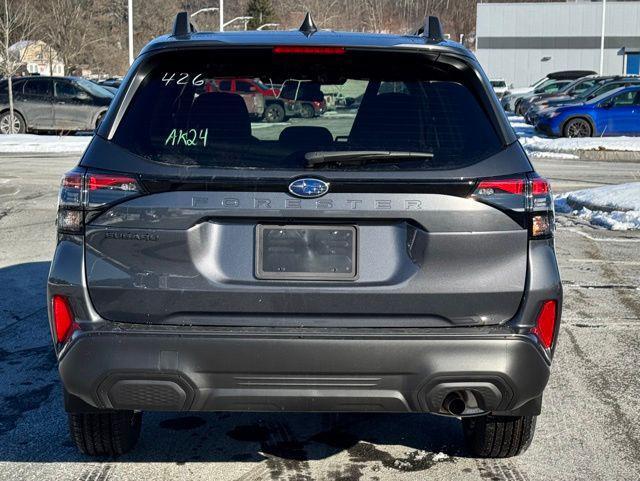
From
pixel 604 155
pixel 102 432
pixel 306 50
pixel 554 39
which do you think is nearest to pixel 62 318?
pixel 102 432

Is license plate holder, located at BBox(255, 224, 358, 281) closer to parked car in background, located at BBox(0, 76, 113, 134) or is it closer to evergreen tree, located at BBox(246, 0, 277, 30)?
parked car in background, located at BBox(0, 76, 113, 134)

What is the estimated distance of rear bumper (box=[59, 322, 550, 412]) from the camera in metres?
3.51

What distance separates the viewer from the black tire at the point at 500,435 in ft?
13.6

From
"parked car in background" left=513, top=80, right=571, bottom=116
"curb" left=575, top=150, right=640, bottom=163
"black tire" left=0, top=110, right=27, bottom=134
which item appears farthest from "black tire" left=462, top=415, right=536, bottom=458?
"parked car in background" left=513, top=80, right=571, bottom=116

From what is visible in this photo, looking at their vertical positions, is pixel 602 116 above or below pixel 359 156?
below

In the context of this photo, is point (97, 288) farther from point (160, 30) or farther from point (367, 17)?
point (367, 17)

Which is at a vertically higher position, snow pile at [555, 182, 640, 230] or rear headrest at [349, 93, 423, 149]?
rear headrest at [349, 93, 423, 149]

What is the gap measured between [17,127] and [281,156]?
25194 mm

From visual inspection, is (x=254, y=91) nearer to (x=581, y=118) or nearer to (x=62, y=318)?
(x=62, y=318)

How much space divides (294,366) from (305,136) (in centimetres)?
86

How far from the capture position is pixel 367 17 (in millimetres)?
100062

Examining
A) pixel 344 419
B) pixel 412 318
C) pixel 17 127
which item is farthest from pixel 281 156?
pixel 17 127

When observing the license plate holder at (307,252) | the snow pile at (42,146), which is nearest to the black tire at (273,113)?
the license plate holder at (307,252)

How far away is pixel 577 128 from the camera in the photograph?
88.3 ft
